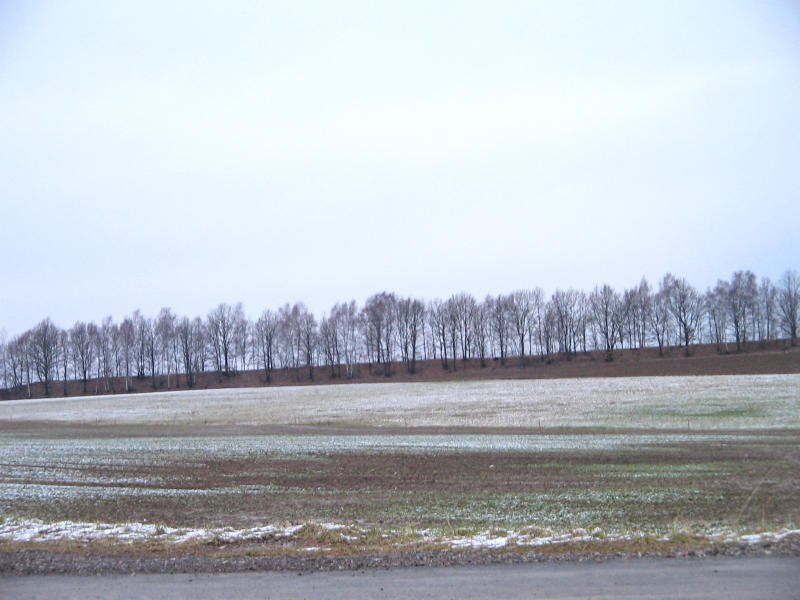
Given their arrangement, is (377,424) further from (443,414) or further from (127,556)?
(127,556)

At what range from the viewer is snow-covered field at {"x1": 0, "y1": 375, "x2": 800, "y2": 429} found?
4019 centimetres

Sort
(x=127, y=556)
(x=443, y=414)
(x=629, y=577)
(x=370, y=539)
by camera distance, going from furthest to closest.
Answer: (x=443, y=414)
(x=370, y=539)
(x=127, y=556)
(x=629, y=577)

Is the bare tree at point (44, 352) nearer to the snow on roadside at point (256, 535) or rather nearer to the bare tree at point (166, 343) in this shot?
the bare tree at point (166, 343)

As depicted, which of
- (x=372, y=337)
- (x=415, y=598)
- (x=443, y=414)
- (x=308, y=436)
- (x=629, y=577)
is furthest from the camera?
(x=372, y=337)

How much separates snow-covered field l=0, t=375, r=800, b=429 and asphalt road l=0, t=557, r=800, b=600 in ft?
93.2

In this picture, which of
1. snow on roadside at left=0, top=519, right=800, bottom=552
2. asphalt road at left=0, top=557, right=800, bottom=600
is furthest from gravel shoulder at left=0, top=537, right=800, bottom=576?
→ snow on roadside at left=0, top=519, right=800, bottom=552

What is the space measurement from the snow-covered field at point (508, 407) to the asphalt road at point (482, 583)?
93.2 ft

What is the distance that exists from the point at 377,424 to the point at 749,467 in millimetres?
25704

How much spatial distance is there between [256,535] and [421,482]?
26.1 ft

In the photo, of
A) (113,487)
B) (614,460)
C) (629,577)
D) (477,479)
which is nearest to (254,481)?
(113,487)

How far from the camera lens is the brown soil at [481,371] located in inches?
3206

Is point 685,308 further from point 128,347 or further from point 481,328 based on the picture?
point 128,347

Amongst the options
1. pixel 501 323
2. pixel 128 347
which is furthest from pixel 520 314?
pixel 128 347

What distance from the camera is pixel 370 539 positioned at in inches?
478
